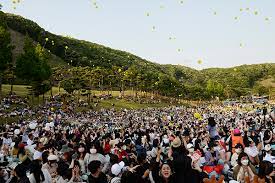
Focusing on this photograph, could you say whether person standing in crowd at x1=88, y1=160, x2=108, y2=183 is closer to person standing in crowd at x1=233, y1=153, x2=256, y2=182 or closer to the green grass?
person standing in crowd at x1=233, y1=153, x2=256, y2=182

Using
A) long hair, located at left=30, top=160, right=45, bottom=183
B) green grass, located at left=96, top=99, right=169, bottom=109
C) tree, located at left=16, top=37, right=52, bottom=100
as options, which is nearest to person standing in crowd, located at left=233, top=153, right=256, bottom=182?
long hair, located at left=30, top=160, right=45, bottom=183

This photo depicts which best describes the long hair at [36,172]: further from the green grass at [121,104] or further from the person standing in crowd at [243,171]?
the green grass at [121,104]

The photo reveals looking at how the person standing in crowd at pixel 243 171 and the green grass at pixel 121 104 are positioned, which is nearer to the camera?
Answer: the person standing in crowd at pixel 243 171

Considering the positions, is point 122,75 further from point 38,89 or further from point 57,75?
point 38,89

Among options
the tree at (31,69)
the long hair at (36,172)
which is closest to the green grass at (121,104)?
the tree at (31,69)

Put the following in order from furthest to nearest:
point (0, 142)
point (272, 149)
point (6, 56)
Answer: point (6, 56) → point (0, 142) → point (272, 149)

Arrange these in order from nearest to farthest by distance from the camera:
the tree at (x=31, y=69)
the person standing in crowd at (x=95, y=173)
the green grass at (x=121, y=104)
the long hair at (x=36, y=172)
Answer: the person standing in crowd at (x=95, y=173)
the long hair at (x=36, y=172)
the tree at (x=31, y=69)
the green grass at (x=121, y=104)

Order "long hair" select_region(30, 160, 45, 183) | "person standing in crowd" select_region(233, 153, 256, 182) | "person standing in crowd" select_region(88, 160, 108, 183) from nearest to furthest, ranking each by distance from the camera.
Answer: "person standing in crowd" select_region(88, 160, 108, 183), "long hair" select_region(30, 160, 45, 183), "person standing in crowd" select_region(233, 153, 256, 182)

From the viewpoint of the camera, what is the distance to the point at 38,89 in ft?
171

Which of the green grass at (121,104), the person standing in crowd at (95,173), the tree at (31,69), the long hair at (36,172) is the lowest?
the green grass at (121,104)

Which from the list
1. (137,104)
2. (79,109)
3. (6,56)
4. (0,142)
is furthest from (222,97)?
(0,142)

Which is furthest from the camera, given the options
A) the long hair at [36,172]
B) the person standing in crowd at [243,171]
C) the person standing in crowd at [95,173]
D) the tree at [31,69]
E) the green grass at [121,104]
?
the green grass at [121,104]

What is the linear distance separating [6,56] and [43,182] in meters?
37.3

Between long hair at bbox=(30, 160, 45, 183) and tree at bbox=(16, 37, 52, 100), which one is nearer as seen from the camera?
long hair at bbox=(30, 160, 45, 183)
